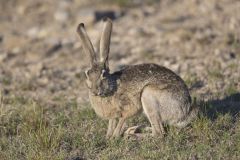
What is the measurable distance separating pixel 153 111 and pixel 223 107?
1243 millimetres

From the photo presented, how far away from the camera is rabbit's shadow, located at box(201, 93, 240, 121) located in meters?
7.04

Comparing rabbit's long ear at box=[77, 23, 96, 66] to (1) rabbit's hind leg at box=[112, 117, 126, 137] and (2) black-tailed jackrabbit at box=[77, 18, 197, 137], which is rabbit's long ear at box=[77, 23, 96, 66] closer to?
(2) black-tailed jackrabbit at box=[77, 18, 197, 137]

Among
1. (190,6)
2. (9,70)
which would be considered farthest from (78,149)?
(190,6)

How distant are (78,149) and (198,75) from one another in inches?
117

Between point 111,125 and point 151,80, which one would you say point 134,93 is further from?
point 111,125

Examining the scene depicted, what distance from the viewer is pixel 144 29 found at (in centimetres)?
1145

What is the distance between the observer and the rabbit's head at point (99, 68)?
6664mm

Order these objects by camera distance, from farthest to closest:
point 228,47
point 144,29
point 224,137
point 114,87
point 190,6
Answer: point 190,6 → point 144,29 → point 228,47 → point 114,87 → point 224,137

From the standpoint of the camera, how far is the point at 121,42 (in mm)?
11109

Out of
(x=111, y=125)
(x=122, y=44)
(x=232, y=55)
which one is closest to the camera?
(x=111, y=125)

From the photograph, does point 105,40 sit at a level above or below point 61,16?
below

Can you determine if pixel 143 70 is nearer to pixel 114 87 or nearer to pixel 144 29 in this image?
pixel 114 87

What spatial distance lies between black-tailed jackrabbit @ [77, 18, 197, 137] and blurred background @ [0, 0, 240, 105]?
1098 millimetres

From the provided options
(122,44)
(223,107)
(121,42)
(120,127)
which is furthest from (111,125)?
(121,42)
